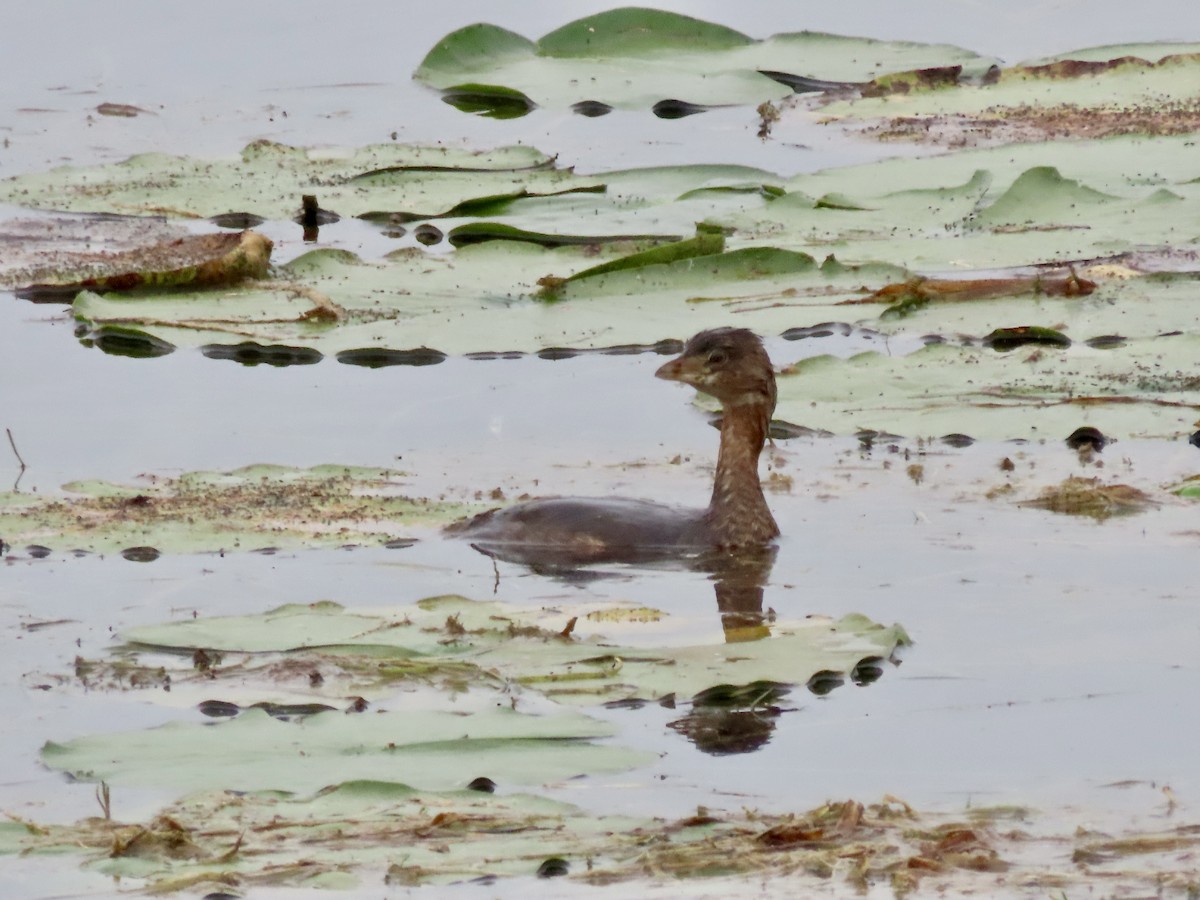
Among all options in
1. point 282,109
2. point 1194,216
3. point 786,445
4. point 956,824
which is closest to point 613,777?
point 956,824

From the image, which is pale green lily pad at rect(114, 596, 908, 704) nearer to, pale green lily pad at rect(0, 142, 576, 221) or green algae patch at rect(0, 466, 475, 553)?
green algae patch at rect(0, 466, 475, 553)

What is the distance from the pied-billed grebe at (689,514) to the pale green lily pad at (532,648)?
3.37ft

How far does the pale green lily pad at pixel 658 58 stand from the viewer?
1417 cm

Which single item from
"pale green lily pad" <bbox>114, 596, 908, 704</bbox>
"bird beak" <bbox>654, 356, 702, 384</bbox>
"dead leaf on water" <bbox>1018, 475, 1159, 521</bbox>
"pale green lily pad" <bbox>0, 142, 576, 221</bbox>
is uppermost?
"pale green lily pad" <bbox>0, 142, 576, 221</bbox>

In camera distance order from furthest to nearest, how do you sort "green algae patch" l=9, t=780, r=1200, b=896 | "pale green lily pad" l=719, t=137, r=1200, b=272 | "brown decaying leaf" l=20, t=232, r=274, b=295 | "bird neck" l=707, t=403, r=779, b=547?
"pale green lily pad" l=719, t=137, r=1200, b=272, "brown decaying leaf" l=20, t=232, r=274, b=295, "bird neck" l=707, t=403, r=779, b=547, "green algae patch" l=9, t=780, r=1200, b=896

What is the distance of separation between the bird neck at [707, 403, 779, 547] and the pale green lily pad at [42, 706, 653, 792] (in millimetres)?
2218

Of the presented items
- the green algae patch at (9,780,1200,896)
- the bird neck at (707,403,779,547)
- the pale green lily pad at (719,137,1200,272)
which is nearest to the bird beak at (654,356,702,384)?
the bird neck at (707,403,779,547)

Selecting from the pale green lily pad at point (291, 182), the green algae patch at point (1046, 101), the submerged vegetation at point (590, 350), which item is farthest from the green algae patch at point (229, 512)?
the green algae patch at point (1046, 101)

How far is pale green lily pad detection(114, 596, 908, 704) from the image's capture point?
20.5ft

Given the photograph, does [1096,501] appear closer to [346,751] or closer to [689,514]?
[689,514]

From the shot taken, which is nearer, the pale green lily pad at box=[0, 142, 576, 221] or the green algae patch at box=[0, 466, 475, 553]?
the green algae patch at box=[0, 466, 475, 553]

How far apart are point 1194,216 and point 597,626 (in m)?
4.95

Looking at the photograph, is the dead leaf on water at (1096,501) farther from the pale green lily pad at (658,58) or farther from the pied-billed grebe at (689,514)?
the pale green lily pad at (658,58)

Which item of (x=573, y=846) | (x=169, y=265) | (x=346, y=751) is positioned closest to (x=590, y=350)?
(x=169, y=265)
